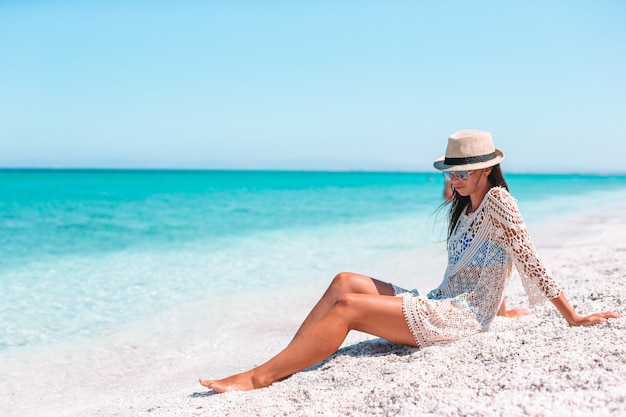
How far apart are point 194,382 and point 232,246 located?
7752 millimetres

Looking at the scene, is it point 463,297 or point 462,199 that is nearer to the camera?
point 463,297

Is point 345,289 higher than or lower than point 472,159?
lower

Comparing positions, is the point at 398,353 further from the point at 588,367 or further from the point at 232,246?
the point at 232,246

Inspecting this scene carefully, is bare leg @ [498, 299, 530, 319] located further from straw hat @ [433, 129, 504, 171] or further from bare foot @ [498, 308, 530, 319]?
straw hat @ [433, 129, 504, 171]

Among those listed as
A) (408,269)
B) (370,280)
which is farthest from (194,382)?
(408,269)

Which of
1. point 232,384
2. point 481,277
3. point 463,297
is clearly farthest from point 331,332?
point 481,277

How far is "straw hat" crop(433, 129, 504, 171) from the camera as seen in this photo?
11.4 feet

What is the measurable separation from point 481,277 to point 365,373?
95 cm

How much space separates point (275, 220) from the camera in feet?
59.8

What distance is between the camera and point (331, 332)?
3453mm

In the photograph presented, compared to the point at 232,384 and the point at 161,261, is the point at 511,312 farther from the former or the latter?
the point at 161,261

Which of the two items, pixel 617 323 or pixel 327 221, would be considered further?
pixel 327 221

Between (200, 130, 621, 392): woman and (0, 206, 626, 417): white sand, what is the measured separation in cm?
11

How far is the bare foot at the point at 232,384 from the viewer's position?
3484 mm
